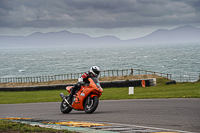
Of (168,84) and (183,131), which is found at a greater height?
(183,131)

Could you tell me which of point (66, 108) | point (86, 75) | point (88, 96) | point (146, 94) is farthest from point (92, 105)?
point (146, 94)

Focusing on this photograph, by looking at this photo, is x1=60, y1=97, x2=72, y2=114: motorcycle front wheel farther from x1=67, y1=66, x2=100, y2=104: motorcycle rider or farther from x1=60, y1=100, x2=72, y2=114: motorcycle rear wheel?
x1=67, y1=66, x2=100, y2=104: motorcycle rider

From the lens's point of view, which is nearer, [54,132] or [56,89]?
[54,132]

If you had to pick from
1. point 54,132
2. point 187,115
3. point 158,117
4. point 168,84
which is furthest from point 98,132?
point 168,84

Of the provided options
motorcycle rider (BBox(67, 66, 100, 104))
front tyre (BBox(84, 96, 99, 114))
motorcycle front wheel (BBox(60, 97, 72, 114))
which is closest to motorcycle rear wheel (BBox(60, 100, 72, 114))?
motorcycle front wheel (BBox(60, 97, 72, 114))

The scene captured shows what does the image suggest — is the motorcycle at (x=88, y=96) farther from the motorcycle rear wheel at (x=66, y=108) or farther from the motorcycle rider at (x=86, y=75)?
the motorcycle rear wheel at (x=66, y=108)

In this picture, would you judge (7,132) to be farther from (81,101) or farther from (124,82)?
(124,82)

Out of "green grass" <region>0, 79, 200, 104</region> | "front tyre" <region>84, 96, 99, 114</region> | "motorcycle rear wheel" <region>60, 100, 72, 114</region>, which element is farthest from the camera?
"green grass" <region>0, 79, 200, 104</region>

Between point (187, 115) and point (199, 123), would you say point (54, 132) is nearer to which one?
point (199, 123)

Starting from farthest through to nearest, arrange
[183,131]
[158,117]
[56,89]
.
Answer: [56,89], [158,117], [183,131]

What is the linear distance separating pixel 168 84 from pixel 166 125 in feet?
81.2

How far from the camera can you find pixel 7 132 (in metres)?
6.53

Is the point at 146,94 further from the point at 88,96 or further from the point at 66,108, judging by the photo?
the point at 88,96

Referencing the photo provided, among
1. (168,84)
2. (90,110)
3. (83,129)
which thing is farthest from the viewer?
(168,84)
